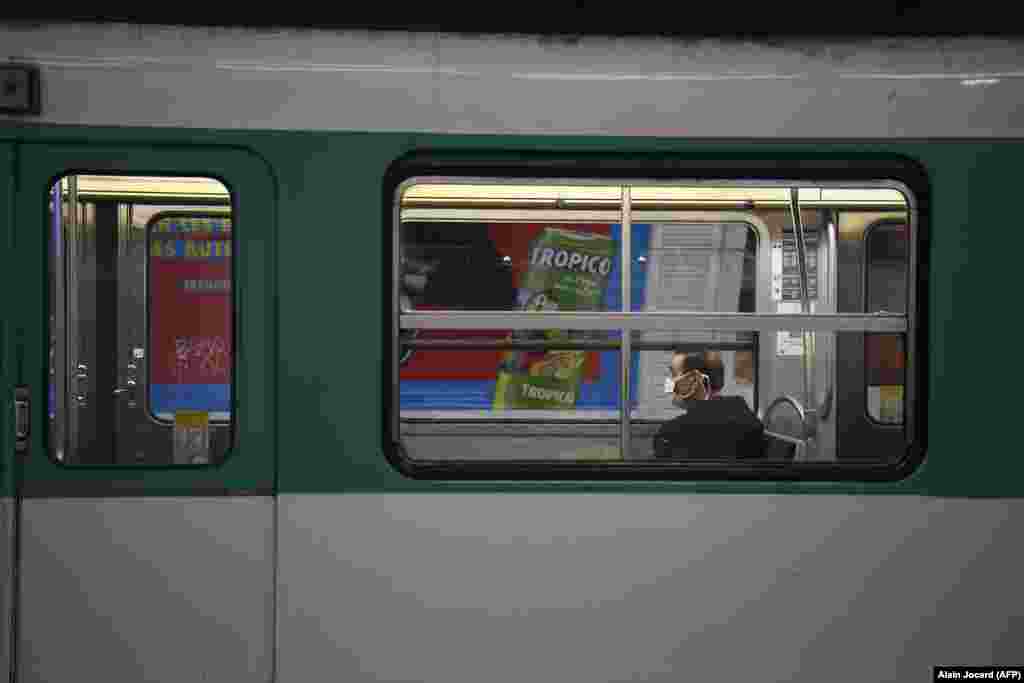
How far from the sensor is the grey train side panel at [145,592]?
10.2ft

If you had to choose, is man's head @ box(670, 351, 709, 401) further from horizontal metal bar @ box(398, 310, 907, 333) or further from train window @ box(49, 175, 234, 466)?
train window @ box(49, 175, 234, 466)

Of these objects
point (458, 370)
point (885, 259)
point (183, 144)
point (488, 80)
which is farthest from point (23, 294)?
point (885, 259)

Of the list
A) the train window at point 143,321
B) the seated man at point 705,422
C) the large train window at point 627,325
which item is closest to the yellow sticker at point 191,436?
the train window at point 143,321

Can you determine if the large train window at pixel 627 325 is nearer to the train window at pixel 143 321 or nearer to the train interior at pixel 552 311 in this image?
the train interior at pixel 552 311

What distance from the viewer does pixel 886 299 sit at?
329 centimetres

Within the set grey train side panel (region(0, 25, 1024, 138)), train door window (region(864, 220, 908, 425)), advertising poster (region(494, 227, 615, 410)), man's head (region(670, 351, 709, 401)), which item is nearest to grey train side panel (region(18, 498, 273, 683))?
advertising poster (region(494, 227, 615, 410))

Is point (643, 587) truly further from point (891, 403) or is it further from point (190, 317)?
point (190, 317)

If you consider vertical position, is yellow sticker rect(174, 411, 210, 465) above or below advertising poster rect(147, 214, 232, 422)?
below

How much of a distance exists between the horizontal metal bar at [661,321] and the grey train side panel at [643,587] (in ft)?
1.88

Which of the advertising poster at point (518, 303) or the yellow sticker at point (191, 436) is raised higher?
the advertising poster at point (518, 303)

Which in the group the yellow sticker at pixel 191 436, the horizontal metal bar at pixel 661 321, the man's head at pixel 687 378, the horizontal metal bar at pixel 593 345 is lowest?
the yellow sticker at pixel 191 436

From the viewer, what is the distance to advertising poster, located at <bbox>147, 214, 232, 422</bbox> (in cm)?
323

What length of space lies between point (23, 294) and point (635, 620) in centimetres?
228

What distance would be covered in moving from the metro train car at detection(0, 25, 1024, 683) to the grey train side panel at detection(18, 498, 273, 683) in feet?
0.03
